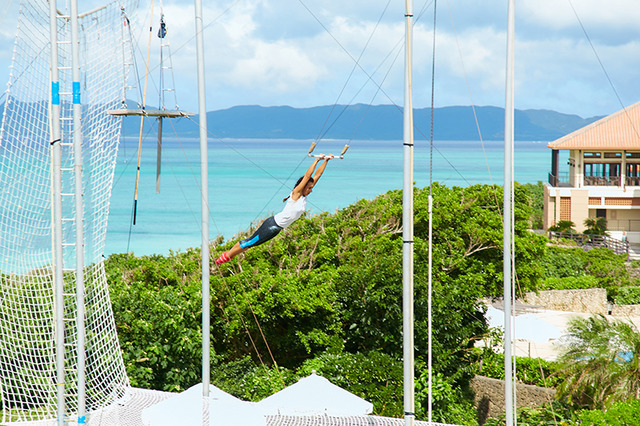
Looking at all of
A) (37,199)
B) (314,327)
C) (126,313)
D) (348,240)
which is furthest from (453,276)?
(37,199)

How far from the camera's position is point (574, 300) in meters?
28.1

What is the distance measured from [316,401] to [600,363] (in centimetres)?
565

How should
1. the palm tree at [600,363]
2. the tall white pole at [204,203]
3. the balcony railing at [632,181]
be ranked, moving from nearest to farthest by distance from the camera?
the tall white pole at [204,203]
the palm tree at [600,363]
the balcony railing at [632,181]

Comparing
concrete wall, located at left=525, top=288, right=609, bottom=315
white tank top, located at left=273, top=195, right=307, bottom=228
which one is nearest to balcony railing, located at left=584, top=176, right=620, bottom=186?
concrete wall, located at left=525, top=288, right=609, bottom=315

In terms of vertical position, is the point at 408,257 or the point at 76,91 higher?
the point at 76,91

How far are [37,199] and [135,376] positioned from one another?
4.46 m

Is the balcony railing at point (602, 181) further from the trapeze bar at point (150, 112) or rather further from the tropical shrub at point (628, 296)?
the trapeze bar at point (150, 112)

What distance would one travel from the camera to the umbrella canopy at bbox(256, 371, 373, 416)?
43.5 ft

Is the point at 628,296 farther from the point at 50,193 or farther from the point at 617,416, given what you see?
the point at 50,193

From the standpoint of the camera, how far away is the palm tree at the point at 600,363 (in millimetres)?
13561

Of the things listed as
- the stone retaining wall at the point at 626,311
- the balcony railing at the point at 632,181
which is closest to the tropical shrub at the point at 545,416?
the stone retaining wall at the point at 626,311

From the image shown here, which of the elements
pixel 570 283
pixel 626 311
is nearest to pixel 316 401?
pixel 570 283

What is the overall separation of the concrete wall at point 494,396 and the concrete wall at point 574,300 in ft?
36.4

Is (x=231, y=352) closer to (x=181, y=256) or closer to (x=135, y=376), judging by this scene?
(x=135, y=376)
